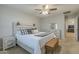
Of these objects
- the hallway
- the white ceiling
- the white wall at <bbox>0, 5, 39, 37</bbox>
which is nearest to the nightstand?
the white wall at <bbox>0, 5, 39, 37</bbox>

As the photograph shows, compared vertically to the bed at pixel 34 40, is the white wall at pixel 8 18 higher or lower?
higher

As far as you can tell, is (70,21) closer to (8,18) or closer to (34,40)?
(34,40)

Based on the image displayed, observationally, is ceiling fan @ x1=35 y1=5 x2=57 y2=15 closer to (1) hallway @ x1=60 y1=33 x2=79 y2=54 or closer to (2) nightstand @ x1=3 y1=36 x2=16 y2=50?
(1) hallway @ x1=60 y1=33 x2=79 y2=54

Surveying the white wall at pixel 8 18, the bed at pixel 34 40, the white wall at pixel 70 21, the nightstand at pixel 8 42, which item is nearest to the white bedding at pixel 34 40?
the bed at pixel 34 40

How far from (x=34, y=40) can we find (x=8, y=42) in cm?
52

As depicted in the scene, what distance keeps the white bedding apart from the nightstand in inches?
4.3

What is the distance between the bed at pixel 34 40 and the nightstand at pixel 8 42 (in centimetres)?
9

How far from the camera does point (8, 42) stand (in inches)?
70.7

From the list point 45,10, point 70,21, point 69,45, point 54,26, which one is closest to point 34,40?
point 54,26

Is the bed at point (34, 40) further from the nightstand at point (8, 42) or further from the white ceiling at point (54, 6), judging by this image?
the white ceiling at point (54, 6)

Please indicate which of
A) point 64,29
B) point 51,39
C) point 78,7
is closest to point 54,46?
point 51,39

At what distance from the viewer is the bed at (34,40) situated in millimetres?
1693

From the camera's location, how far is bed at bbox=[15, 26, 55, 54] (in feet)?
5.56
